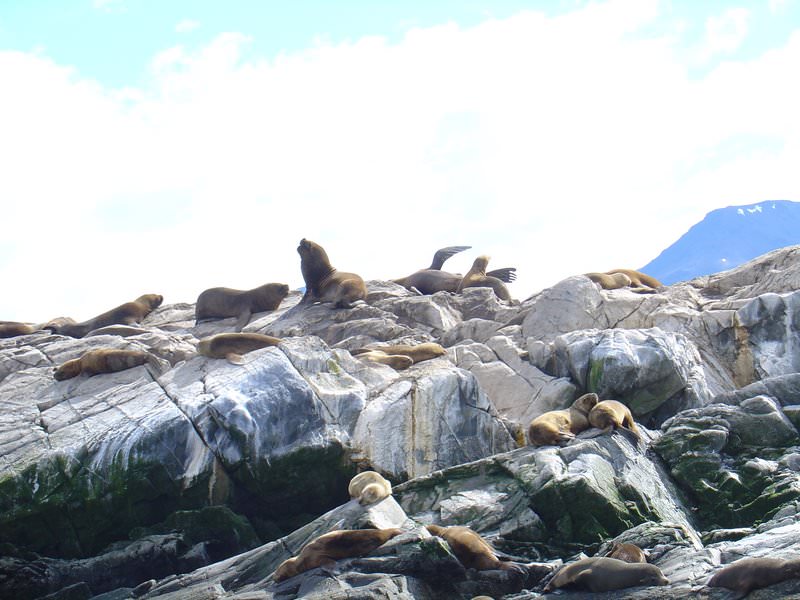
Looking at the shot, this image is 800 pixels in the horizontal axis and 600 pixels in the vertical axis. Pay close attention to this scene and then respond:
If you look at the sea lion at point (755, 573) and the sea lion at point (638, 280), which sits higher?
the sea lion at point (638, 280)

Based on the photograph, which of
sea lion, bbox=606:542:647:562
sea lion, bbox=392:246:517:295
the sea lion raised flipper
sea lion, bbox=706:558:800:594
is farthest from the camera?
the sea lion raised flipper

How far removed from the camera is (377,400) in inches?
535

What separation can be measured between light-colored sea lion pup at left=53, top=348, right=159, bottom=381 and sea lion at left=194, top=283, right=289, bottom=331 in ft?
22.7

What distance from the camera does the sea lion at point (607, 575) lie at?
8156mm

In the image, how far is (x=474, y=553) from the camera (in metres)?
9.23

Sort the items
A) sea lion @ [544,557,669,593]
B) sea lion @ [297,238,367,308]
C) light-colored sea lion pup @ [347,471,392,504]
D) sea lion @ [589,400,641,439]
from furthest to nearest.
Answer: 1. sea lion @ [297,238,367,308]
2. sea lion @ [589,400,641,439]
3. light-colored sea lion pup @ [347,471,392,504]
4. sea lion @ [544,557,669,593]

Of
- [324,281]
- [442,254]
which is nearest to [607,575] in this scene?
[324,281]

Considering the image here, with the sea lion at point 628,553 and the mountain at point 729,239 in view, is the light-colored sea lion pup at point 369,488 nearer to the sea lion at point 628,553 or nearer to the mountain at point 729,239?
the sea lion at point 628,553

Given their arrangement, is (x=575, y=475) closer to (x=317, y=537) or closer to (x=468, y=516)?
(x=468, y=516)

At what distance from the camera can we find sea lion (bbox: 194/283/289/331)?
861 inches

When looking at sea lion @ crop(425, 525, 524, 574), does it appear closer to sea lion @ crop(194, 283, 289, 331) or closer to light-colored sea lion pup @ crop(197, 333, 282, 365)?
light-colored sea lion pup @ crop(197, 333, 282, 365)

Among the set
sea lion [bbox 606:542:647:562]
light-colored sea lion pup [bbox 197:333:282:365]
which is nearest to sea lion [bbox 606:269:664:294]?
light-colored sea lion pup [bbox 197:333:282:365]

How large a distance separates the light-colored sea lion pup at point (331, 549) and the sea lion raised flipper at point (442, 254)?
1949cm

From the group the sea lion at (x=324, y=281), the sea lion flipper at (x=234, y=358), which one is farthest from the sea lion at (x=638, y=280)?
the sea lion flipper at (x=234, y=358)
